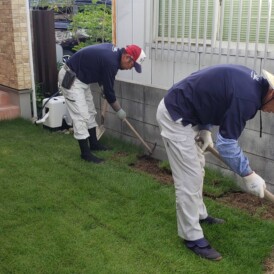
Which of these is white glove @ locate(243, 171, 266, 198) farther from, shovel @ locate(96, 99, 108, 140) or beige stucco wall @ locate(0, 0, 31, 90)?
beige stucco wall @ locate(0, 0, 31, 90)

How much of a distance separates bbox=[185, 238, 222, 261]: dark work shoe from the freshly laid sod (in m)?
0.05

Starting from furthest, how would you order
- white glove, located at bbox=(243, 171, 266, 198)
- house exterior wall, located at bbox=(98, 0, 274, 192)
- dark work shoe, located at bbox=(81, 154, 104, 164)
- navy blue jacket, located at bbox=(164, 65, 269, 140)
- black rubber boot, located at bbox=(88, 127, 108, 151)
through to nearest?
black rubber boot, located at bbox=(88, 127, 108, 151) → dark work shoe, located at bbox=(81, 154, 104, 164) → house exterior wall, located at bbox=(98, 0, 274, 192) → white glove, located at bbox=(243, 171, 266, 198) → navy blue jacket, located at bbox=(164, 65, 269, 140)

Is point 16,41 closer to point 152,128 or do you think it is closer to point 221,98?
point 152,128

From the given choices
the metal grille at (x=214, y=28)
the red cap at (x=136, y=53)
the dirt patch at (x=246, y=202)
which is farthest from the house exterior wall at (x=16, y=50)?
the dirt patch at (x=246, y=202)

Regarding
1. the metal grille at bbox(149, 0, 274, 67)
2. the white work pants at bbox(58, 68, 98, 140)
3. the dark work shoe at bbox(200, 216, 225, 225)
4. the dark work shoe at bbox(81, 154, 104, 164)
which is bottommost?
the dark work shoe at bbox(81, 154, 104, 164)

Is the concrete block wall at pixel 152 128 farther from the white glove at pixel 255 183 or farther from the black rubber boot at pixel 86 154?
the white glove at pixel 255 183

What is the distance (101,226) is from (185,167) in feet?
3.60

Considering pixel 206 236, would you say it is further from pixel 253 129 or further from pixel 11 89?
pixel 11 89

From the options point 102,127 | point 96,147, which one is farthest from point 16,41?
point 96,147

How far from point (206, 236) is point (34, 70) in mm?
5307

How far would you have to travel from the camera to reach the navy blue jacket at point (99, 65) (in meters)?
5.02

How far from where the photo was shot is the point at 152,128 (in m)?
5.57

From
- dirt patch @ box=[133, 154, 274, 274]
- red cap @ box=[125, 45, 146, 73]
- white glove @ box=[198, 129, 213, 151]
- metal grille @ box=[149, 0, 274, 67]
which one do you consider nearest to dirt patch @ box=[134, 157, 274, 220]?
dirt patch @ box=[133, 154, 274, 274]

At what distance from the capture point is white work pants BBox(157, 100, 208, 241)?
10.3 feet
